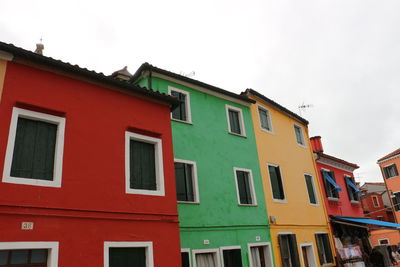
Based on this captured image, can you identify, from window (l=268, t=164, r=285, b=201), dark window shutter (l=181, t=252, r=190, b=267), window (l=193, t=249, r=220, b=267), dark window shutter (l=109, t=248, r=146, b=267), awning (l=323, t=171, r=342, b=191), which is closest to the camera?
dark window shutter (l=109, t=248, r=146, b=267)

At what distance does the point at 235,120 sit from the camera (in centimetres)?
1525

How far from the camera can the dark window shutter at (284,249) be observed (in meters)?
13.7

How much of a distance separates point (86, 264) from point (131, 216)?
4.85ft

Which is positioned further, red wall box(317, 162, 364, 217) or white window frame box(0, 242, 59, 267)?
red wall box(317, 162, 364, 217)

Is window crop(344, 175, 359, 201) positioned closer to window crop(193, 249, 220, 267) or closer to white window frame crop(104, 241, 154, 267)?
window crop(193, 249, 220, 267)

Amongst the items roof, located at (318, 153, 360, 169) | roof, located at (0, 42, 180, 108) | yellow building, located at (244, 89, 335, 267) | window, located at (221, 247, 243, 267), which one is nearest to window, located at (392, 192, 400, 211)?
roof, located at (318, 153, 360, 169)

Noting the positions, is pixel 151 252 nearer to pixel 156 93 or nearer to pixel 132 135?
pixel 132 135

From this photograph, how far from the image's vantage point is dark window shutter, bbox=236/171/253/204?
13.6 meters

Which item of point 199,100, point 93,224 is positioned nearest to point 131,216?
point 93,224

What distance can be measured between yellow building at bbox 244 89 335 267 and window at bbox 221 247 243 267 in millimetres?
2221

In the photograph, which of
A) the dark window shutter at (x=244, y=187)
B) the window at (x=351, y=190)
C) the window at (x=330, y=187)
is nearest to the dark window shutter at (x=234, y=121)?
the dark window shutter at (x=244, y=187)

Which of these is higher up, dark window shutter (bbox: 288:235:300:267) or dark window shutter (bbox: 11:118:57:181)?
dark window shutter (bbox: 11:118:57:181)

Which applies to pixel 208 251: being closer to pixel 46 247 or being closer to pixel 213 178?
pixel 213 178

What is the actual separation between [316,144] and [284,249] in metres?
9.15
